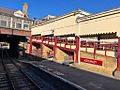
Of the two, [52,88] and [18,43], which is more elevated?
[18,43]

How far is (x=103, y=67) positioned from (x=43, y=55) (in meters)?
16.5

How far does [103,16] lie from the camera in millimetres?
20344

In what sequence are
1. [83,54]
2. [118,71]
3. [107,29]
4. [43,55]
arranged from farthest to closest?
[43,55]
[83,54]
[107,29]
[118,71]

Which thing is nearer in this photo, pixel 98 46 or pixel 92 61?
pixel 92 61

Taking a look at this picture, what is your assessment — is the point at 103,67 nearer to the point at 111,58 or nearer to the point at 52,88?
the point at 111,58

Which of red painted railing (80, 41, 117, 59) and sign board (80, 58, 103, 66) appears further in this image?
sign board (80, 58, 103, 66)

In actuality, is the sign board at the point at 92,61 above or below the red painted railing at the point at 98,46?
below

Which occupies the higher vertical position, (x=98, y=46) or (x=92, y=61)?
(x=98, y=46)

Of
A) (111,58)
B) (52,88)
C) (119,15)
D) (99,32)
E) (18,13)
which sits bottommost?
(52,88)

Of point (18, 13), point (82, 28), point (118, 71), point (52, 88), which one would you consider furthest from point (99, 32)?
point (18, 13)

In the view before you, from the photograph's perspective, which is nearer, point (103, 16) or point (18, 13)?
point (103, 16)

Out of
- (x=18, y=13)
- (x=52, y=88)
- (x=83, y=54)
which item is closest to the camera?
(x=52, y=88)

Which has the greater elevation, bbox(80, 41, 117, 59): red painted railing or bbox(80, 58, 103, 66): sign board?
bbox(80, 41, 117, 59): red painted railing

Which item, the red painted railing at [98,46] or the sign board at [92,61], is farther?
the sign board at [92,61]
